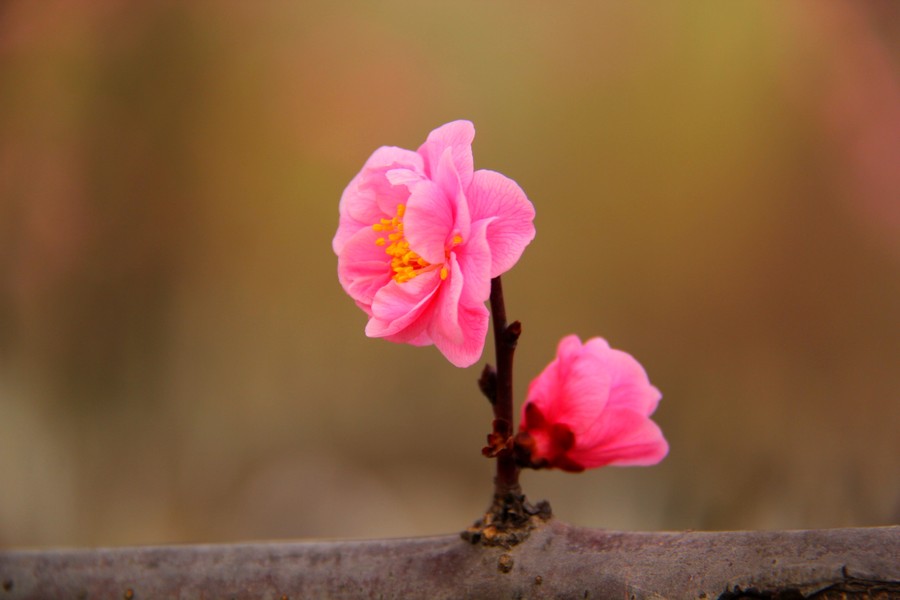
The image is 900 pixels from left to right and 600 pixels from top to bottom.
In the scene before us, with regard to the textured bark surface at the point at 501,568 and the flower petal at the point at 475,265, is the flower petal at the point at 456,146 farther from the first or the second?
the textured bark surface at the point at 501,568

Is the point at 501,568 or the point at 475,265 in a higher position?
the point at 475,265

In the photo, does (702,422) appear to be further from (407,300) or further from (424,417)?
(407,300)

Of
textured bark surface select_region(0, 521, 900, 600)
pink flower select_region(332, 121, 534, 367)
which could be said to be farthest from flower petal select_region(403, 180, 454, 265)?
textured bark surface select_region(0, 521, 900, 600)

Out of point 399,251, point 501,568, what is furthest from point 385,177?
point 501,568

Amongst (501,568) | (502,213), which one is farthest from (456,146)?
(501,568)

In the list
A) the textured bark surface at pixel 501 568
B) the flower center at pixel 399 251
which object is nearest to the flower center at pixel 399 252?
the flower center at pixel 399 251

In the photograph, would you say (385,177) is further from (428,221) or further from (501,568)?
(501,568)
